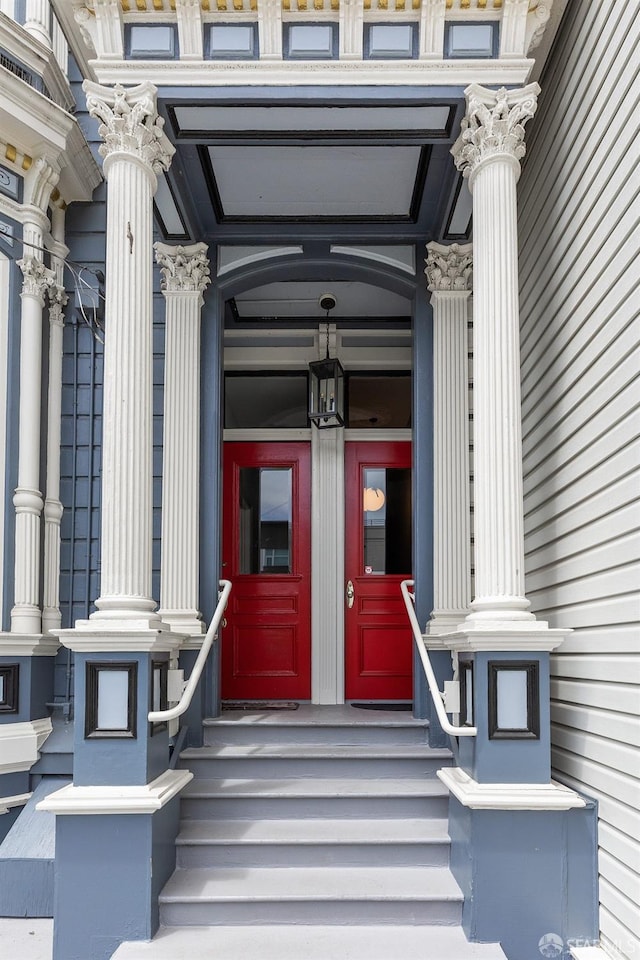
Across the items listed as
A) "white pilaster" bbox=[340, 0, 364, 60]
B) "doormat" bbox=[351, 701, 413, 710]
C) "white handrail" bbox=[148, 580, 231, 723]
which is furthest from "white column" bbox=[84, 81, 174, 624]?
"doormat" bbox=[351, 701, 413, 710]

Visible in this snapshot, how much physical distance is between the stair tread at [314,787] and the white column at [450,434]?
857mm

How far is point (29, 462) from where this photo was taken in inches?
186

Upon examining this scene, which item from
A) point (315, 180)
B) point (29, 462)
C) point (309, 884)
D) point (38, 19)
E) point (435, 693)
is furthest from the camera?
point (38, 19)

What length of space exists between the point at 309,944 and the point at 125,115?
3.35 m

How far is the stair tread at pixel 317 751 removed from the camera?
13.8 feet

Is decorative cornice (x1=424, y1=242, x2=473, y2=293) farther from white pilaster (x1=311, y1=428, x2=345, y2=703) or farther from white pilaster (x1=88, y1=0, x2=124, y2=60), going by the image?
white pilaster (x1=88, y1=0, x2=124, y2=60)

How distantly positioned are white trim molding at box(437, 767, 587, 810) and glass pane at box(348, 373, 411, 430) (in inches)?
132

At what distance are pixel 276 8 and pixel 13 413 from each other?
7.92ft

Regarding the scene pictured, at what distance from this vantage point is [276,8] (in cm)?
367

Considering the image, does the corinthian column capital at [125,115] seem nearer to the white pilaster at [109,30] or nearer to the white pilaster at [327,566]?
the white pilaster at [109,30]

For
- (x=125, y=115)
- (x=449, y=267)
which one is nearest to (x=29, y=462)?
(x=125, y=115)

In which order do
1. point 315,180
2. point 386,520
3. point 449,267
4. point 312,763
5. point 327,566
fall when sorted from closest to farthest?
point 312,763, point 315,180, point 449,267, point 327,566, point 386,520

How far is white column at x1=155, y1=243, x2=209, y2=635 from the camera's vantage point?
184 inches

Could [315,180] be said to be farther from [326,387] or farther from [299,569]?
[299,569]
